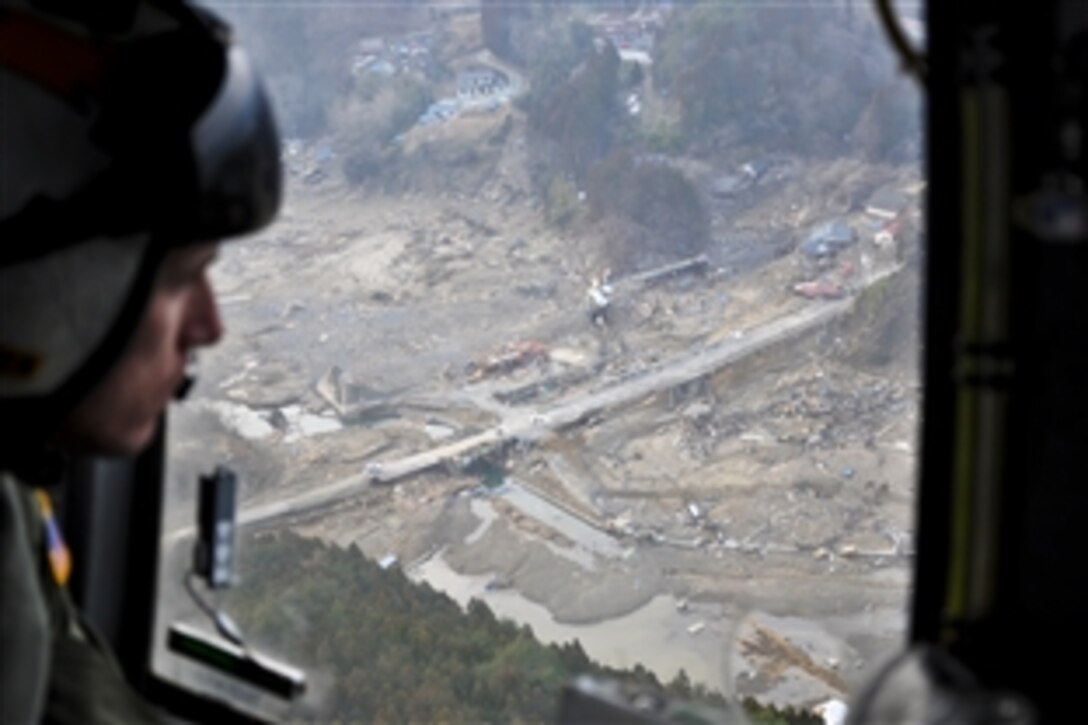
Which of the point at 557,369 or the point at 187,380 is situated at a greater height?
the point at 187,380

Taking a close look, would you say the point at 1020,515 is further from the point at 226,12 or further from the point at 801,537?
the point at 226,12

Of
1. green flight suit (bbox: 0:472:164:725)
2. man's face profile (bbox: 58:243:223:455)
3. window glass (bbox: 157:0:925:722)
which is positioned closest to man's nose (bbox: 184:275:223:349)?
man's face profile (bbox: 58:243:223:455)

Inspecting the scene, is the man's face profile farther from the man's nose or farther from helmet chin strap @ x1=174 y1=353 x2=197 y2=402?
helmet chin strap @ x1=174 y1=353 x2=197 y2=402

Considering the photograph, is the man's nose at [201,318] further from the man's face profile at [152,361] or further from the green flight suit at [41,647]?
the green flight suit at [41,647]

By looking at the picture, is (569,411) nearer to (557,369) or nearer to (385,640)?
(557,369)

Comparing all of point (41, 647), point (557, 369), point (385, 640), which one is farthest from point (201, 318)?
point (385, 640)

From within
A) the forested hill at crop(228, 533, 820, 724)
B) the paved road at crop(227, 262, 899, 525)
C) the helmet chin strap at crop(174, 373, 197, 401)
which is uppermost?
the helmet chin strap at crop(174, 373, 197, 401)

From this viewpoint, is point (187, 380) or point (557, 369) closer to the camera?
point (187, 380)

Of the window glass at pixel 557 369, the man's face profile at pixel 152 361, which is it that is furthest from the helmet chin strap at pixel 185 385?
the window glass at pixel 557 369
